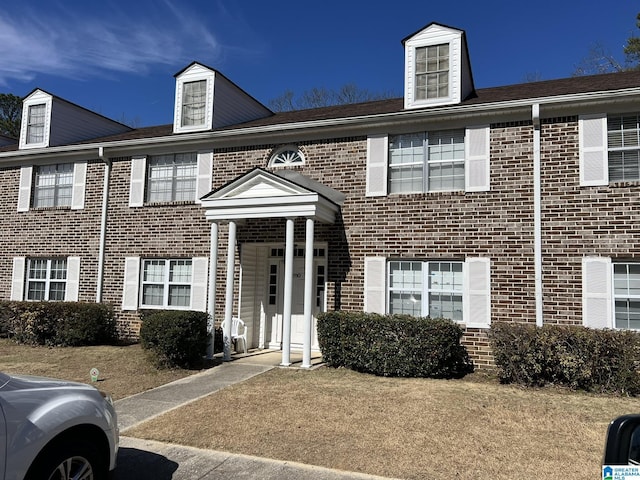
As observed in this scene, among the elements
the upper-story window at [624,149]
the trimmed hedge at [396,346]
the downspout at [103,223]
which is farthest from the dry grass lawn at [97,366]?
the upper-story window at [624,149]

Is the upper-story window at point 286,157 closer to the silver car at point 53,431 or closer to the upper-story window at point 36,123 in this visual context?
the upper-story window at point 36,123

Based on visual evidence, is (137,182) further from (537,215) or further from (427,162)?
(537,215)

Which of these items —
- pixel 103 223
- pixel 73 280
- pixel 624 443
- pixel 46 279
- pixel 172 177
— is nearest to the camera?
pixel 624 443

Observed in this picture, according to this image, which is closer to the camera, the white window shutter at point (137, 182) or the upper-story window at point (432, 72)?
the upper-story window at point (432, 72)

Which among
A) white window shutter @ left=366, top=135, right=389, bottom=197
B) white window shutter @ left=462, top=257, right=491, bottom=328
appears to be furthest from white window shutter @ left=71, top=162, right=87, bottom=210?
white window shutter @ left=462, top=257, right=491, bottom=328

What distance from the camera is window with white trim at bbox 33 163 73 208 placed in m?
13.2

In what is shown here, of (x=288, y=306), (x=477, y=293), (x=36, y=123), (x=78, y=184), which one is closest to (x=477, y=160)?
(x=477, y=293)

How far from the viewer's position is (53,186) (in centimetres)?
1336

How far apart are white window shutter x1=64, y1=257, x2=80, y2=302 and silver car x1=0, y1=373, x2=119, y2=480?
32.3 ft

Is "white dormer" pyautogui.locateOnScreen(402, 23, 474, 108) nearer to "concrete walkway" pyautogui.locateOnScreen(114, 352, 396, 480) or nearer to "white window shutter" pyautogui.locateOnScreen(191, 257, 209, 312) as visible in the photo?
"white window shutter" pyautogui.locateOnScreen(191, 257, 209, 312)

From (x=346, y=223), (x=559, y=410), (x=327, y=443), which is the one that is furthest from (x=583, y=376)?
(x=346, y=223)

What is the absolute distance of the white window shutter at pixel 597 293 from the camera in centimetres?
827

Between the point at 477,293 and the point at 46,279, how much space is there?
11319mm

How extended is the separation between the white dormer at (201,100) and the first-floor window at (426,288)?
6.10 metres
